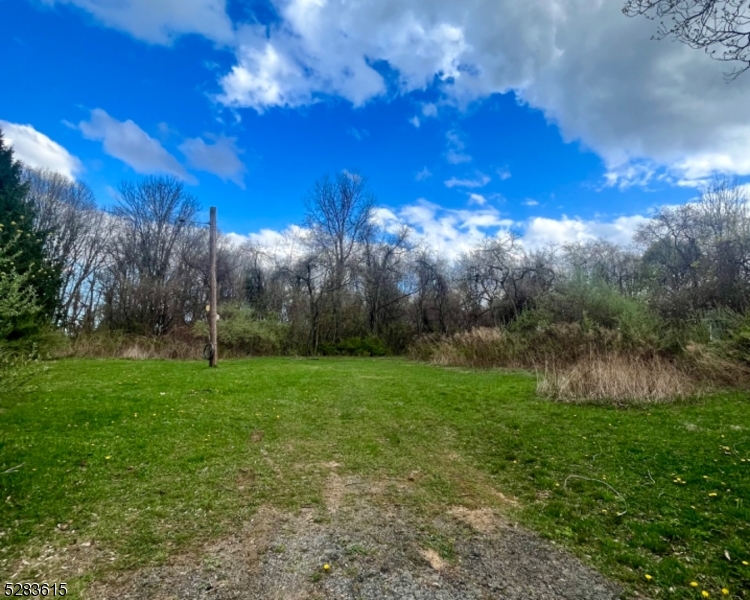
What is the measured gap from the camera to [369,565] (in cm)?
251

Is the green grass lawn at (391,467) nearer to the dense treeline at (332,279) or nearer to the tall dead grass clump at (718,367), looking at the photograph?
the tall dead grass clump at (718,367)

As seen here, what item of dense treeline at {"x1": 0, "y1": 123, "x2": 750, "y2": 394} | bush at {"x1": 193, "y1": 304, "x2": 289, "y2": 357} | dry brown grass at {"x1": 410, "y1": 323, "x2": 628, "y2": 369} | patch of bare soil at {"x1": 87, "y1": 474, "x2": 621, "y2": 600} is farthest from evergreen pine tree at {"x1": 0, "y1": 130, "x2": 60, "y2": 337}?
dry brown grass at {"x1": 410, "y1": 323, "x2": 628, "y2": 369}

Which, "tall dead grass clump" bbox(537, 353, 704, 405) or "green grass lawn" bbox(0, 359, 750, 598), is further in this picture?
"tall dead grass clump" bbox(537, 353, 704, 405)

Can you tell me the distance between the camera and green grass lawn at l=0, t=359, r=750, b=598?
2746 mm

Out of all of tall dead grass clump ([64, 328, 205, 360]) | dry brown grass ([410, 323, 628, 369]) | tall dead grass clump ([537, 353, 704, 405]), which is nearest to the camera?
tall dead grass clump ([537, 353, 704, 405])

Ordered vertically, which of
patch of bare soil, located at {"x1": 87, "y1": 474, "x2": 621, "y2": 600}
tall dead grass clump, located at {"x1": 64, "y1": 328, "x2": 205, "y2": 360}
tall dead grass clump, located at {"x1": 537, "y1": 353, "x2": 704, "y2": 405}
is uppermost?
tall dead grass clump, located at {"x1": 64, "y1": 328, "x2": 205, "y2": 360}

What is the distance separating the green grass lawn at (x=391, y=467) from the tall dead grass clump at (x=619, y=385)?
358 millimetres

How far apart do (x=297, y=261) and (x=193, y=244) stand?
742 cm

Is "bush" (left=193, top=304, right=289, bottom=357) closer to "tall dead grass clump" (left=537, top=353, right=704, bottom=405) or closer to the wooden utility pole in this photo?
the wooden utility pole

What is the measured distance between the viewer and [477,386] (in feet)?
28.9

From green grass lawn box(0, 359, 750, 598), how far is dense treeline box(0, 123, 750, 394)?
8.16 metres

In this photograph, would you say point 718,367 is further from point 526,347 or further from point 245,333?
point 245,333

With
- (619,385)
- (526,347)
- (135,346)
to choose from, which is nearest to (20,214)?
(135,346)

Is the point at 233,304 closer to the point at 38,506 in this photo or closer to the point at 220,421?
the point at 220,421
